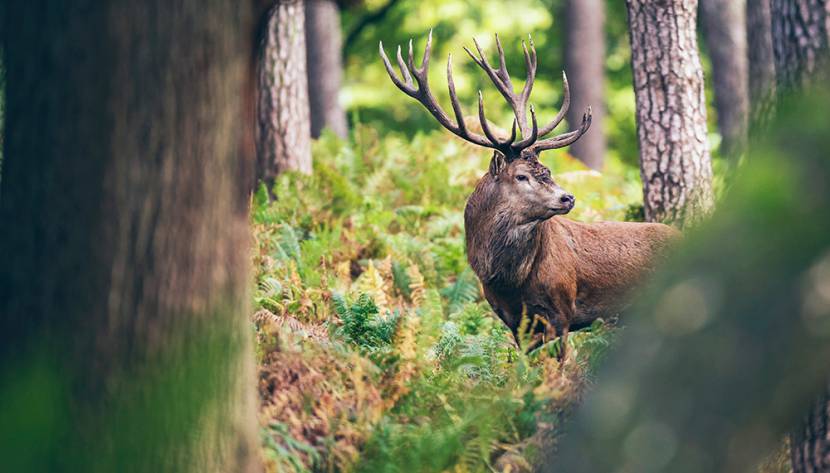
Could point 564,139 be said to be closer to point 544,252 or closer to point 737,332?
point 544,252

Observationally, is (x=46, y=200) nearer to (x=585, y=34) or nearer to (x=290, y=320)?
(x=290, y=320)

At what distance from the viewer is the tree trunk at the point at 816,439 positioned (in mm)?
4992

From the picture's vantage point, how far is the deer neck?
7.52 metres

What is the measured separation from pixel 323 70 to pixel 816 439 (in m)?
13.9

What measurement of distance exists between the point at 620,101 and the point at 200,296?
65.8 ft

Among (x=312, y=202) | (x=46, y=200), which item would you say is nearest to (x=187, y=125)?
(x=46, y=200)

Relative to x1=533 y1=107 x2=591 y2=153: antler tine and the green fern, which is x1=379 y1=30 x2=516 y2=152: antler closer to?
x1=533 y1=107 x2=591 y2=153: antler tine

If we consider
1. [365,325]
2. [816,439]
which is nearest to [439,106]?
[365,325]

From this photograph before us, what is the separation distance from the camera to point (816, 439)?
16.5ft

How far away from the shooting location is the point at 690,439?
344 cm

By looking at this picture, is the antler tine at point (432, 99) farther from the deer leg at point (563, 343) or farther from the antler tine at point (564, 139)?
the deer leg at point (563, 343)

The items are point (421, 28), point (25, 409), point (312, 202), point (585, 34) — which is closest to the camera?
point (25, 409)

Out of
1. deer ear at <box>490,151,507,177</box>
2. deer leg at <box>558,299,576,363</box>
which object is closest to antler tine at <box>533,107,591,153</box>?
deer ear at <box>490,151,507,177</box>

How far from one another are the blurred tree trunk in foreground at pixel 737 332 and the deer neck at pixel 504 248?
155 inches
